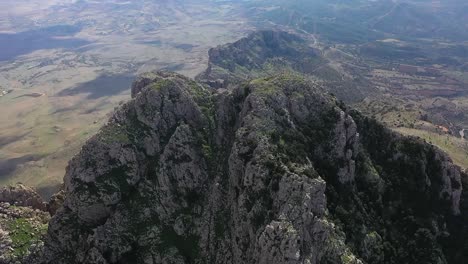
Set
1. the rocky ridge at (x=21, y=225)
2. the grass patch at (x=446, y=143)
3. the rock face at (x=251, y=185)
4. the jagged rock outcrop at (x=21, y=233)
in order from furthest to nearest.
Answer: the grass patch at (x=446, y=143), the rocky ridge at (x=21, y=225), the jagged rock outcrop at (x=21, y=233), the rock face at (x=251, y=185)


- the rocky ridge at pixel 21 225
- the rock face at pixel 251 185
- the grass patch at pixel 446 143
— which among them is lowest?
the grass patch at pixel 446 143

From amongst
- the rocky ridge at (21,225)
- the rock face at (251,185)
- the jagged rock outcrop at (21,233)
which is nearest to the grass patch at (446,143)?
the rock face at (251,185)

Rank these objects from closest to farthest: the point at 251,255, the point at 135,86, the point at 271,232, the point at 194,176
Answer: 1. the point at 271,232
2. the point at 251,255
3. the point at 194,176
4. the point at 135,86

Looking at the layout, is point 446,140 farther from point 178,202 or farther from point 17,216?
point 17,216

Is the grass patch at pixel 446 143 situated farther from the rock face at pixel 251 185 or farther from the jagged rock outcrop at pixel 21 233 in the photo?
the jagged rock outcrop at pixel 21 233

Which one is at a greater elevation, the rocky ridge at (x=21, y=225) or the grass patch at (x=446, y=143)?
the rocky ridge at (x=21, y=225)

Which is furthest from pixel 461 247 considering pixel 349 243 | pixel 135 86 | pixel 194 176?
pixel 135 86

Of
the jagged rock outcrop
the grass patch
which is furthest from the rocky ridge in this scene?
the grass patch

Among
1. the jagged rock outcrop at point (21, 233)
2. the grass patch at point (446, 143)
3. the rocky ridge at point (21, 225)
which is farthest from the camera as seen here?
the grass patch at point (446, 143)

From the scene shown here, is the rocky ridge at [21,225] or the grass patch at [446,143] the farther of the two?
the grass patch at [446,143]
